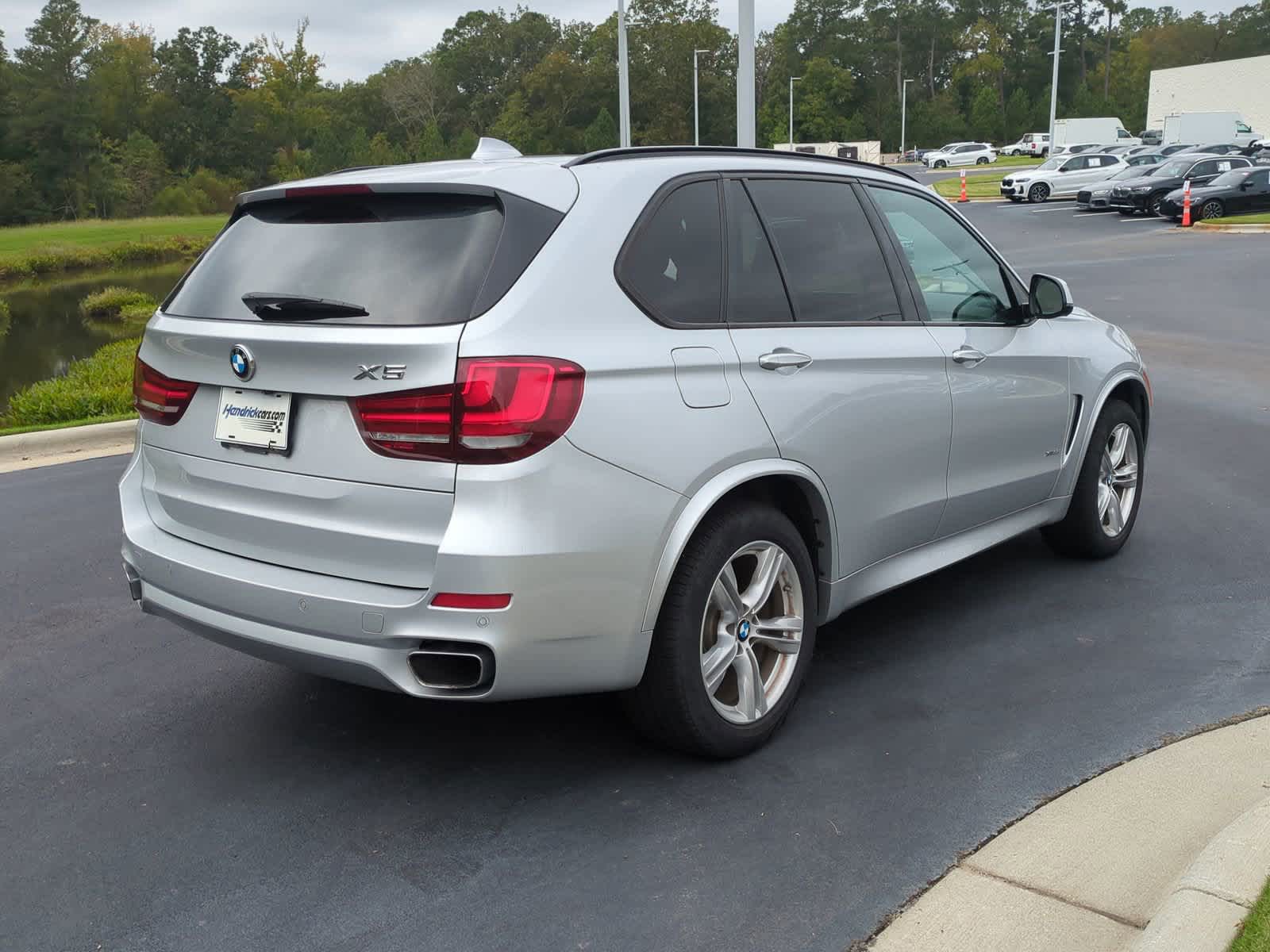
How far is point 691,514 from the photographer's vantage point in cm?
362

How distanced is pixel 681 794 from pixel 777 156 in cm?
226

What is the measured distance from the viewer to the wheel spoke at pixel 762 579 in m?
3.97

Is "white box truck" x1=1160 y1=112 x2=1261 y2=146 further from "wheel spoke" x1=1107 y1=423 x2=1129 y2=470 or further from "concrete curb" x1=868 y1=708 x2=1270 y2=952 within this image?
"concrete curb" x1=868 y1=708 x2=1270 y2=952

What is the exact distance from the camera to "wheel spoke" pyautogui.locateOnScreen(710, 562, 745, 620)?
12.6 ft

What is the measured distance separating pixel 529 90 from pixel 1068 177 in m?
73.1

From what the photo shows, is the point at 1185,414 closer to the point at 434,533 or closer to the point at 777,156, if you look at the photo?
the point at 777,156

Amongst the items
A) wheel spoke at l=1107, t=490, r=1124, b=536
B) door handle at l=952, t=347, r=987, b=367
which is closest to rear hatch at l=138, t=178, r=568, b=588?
door handle at l=952, t=347, r=987, b=367

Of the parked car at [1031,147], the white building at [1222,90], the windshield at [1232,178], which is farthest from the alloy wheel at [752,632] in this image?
the parked car at [1031,147]

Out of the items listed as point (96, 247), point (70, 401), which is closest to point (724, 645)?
point (70, 401)

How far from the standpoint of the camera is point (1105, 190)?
37.9 m

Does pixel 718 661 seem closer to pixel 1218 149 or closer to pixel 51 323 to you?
pixel 51 323

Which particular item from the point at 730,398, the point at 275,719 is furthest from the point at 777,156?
the point at 275,719

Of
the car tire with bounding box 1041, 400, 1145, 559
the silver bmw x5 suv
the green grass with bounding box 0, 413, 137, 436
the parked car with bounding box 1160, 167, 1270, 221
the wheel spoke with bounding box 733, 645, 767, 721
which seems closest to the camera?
the silver bmw x5 suv

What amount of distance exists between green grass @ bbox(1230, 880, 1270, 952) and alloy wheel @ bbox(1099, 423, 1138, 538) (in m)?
3.18
